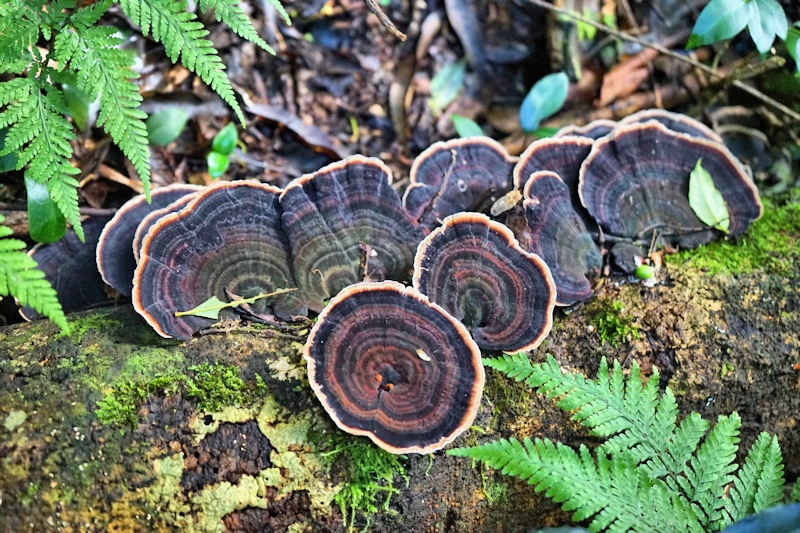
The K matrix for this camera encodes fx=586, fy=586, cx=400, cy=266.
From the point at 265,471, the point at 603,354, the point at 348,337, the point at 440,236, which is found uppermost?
the point at 440,236

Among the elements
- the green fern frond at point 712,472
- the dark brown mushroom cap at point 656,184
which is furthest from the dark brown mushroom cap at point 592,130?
the green fern frond at point 712,472

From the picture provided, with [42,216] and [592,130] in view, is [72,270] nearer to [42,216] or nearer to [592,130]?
[42,216]

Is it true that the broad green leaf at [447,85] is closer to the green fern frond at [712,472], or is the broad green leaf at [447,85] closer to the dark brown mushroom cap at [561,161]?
the dark brown mushroom cap at [561,161]

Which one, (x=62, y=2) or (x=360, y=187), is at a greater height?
(x=62, y=2)

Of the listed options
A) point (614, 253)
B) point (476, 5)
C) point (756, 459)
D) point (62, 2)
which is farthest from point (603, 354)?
point (476, 5)

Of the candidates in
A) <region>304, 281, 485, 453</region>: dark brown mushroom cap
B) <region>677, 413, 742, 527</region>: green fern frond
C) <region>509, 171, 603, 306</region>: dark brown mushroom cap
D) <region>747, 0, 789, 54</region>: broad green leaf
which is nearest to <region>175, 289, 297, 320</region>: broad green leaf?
<region>304, 281, 485, 453</region>: dark brown mushroom cap

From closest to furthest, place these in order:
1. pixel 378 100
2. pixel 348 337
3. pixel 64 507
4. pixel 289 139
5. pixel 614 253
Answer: pixel 64 507 → pixel 348 337 → pixel 614 253 → pixel 289 139 → pixel 378 100

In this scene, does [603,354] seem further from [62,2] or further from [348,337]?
[62,2]
